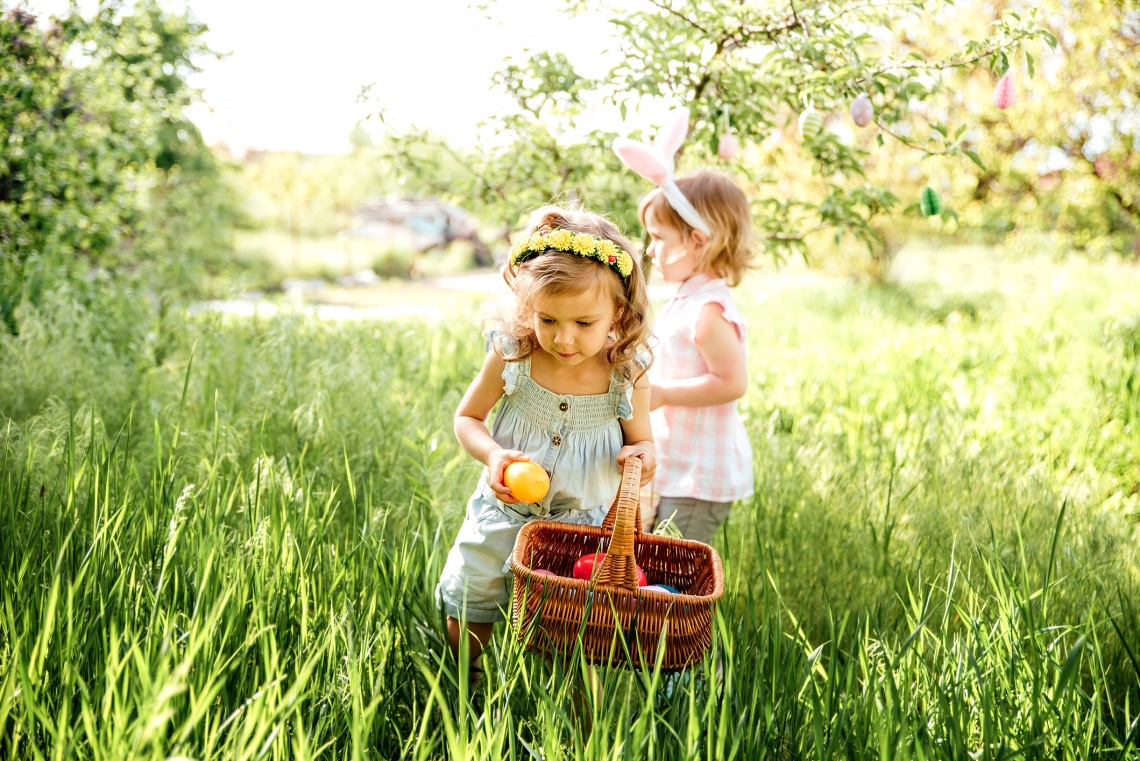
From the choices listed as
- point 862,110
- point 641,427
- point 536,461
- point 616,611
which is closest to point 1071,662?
point 616,611

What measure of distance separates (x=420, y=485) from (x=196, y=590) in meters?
0.95

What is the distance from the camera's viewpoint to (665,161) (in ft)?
8.05

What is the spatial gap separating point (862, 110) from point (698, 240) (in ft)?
2.17

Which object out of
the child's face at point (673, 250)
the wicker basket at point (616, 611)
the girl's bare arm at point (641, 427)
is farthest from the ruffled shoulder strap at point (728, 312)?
the wicker basket at point (616, 611)

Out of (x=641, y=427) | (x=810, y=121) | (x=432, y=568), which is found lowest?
(x=432, y=568)

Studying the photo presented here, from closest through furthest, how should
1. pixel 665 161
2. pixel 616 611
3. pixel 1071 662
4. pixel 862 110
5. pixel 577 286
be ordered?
1. pixel 1071 662
2. pixel 616 611
3. pixel 577 286
4. pixel 665 161
5. pixel 862 110

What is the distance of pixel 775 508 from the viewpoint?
2.89m

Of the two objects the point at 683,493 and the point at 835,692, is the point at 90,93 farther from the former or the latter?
the point at 835,692

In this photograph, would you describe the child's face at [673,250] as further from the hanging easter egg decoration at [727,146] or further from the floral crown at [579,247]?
the floral crown at [579,247]

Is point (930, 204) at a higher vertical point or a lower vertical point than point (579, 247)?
higher

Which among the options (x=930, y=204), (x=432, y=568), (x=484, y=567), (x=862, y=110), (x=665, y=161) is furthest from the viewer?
(x=930, y=204)

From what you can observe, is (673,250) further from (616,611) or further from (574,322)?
(616,611)

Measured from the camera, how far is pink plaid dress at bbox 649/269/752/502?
252 cm

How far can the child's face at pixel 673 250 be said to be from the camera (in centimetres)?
260
